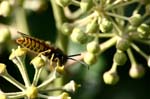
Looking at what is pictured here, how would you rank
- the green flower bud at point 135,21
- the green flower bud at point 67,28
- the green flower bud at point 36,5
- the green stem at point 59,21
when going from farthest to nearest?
the green flower bud at point 36,5
the green stem at point 59,21
the green flower bud at point 67,28
the green flower bud at point 135,21

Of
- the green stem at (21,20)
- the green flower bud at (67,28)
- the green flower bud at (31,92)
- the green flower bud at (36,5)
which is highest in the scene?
the green flower bud at (36,5)

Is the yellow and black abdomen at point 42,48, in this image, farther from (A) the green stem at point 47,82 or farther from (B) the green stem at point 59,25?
(B) the green stem at point 59,25

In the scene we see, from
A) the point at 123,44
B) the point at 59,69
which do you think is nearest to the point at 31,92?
the point at 59,69

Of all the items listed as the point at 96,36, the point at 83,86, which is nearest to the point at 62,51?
the point at 96,36

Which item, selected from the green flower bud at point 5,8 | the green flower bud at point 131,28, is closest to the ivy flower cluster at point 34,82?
the green flower bud at point 5,8

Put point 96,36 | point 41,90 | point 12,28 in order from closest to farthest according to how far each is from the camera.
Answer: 1. point 41,90
2. point 96,36
3. point 12,28

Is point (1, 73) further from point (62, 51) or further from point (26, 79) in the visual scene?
point (62, 51)
